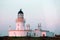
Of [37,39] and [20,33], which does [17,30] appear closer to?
[20,33]

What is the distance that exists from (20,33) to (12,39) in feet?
45.4

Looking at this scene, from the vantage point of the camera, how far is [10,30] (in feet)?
160

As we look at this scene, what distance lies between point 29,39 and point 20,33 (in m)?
14.1

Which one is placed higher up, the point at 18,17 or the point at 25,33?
the point at 18,17

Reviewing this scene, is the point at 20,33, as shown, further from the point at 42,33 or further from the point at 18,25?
the point at 42,33

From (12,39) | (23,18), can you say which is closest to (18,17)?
(23,18)

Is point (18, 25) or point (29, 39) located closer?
point (29, 39)

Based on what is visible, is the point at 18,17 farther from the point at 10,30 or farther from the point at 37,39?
the point at 37,39

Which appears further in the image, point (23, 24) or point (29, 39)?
point (23, 24)

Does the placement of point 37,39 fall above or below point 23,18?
below

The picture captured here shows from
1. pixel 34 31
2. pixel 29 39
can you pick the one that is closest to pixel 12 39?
pixel 29 39

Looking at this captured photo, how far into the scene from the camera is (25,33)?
47000mm

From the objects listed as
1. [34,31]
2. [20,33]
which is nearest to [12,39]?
[20,33]

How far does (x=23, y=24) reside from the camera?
156 ft
